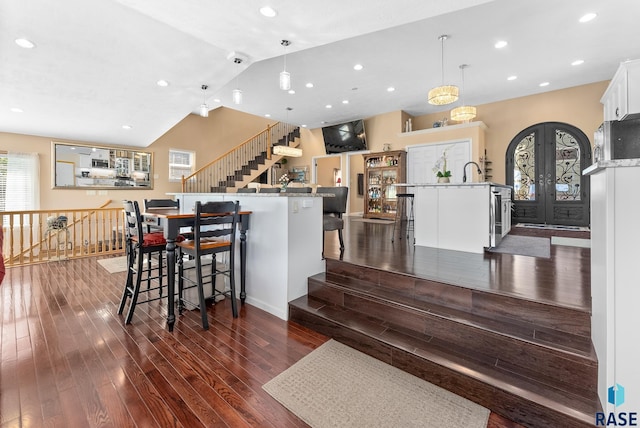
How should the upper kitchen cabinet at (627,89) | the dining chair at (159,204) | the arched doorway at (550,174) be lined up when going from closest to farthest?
1. the dining chair at (159,204)
2. the upper kitchen cabinet at (627,89)
3. the arched doorway at (550,174)

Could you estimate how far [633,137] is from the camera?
47.3 inches

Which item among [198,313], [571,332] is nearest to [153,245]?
[198,313]

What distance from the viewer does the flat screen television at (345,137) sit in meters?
8.41

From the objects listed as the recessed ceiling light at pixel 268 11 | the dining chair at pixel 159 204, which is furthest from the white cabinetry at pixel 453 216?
the dining chair at pixel 159 204

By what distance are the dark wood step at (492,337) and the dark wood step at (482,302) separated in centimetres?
5

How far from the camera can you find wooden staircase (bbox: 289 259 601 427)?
1502 millimetres

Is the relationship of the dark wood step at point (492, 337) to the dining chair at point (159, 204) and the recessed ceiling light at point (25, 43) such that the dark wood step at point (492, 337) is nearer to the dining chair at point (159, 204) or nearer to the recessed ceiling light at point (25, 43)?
the dining chair at point (159, 204)

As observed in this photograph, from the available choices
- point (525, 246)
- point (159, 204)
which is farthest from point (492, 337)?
point (159, 204)

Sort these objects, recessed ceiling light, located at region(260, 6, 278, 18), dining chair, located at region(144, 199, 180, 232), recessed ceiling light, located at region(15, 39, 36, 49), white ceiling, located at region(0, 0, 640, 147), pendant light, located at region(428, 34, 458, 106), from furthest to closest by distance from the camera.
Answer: pendant light, located at region(428, 34, 458, 106) < dining chair, located at region(144, 199, 180, 232) < recessed ceiling light, located at region(15, 39, 36, 49) < white ceiling, located at region(0, 0, 640, 147) < recessed ceiling light, located at region(260, 6, 278, 18)

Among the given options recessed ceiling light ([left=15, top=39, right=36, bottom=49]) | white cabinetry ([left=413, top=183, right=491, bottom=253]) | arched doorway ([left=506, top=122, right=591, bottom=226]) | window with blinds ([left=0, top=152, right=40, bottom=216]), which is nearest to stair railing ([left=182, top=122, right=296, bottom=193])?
window with blinds ([left=0, top=152, right=40, bottom=216])

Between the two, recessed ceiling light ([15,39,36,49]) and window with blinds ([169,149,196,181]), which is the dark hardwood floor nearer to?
recessed ceiling light ([15,39,36,49])

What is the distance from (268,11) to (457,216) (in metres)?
3.26

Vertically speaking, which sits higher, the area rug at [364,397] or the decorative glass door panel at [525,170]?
the decorative glass door panel at [525,170]

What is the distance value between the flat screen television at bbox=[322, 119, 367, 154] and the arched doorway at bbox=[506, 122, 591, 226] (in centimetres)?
382
